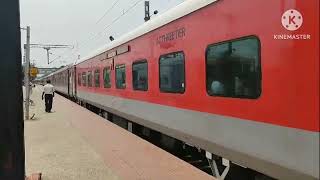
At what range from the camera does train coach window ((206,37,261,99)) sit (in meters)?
5.02

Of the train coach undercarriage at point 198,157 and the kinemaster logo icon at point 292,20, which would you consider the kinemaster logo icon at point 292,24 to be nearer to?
the kinemaster logo icon at point 292,20

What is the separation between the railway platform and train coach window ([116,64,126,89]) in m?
1.20

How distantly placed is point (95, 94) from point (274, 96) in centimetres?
1494

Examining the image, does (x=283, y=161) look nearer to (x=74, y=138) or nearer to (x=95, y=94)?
(x=74, y=138)

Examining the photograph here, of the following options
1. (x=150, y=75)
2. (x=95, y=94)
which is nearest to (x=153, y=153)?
(x=150, y=75)

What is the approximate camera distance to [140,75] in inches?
415

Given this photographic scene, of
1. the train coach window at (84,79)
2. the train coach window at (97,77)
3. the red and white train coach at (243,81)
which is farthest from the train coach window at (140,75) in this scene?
the train coach window at (84,79)

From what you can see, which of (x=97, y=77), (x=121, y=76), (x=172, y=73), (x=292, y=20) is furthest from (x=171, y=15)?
(x=97, y=77)

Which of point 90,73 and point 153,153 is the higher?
point 90,73

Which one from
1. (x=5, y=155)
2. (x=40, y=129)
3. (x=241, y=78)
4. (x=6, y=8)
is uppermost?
(x=6, y=8)

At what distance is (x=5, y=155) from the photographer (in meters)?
2.59

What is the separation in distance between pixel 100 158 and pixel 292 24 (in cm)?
509

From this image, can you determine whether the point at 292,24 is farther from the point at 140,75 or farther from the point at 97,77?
the point at 97,77

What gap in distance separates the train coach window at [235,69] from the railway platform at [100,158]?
1.33m
